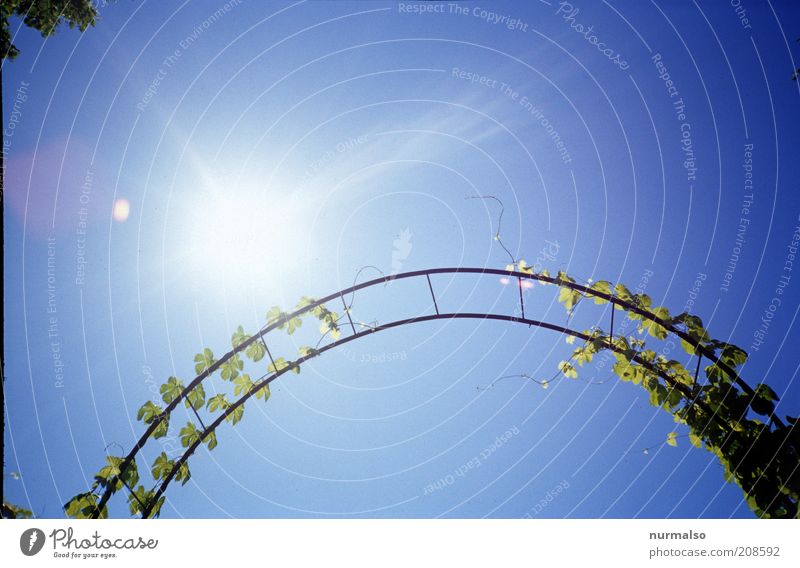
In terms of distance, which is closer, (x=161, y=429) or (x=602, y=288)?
(x=161, y=429)

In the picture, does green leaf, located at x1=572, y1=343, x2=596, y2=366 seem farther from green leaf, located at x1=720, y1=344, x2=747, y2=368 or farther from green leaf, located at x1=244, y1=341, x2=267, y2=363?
green leaf, located at x1=244, y1=341, x2=267, y2=363

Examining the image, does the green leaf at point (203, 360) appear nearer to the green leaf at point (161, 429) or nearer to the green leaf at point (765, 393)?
the green leaf at point (161, 429)

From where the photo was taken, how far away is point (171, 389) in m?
2.26

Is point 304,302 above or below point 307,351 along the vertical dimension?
above

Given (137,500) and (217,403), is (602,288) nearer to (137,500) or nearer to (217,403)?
(217,403)

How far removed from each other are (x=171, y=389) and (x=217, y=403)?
0.28 metres

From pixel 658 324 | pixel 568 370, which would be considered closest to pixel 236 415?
pixel 568 370

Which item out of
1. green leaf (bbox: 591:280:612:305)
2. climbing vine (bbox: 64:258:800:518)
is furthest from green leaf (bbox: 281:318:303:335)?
green leaf (bbox: 591:280:612:305)

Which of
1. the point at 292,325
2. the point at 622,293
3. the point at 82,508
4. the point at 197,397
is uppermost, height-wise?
the point at 292,325

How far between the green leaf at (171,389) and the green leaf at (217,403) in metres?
0.19

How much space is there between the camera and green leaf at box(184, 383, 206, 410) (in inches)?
88.4
